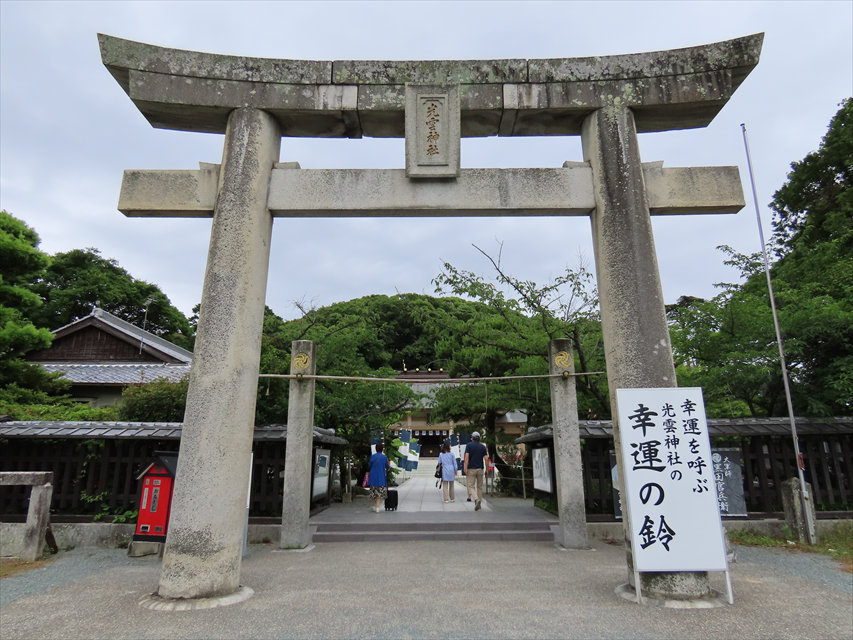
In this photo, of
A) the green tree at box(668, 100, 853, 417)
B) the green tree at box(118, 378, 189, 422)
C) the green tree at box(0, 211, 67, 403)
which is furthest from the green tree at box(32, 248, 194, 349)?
the green tree at box(668, 100, 853, 417)

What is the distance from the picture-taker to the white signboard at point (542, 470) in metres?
Result: 10.8

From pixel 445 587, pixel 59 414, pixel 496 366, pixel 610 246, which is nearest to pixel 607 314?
pixel 610 246

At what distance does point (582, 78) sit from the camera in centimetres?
588

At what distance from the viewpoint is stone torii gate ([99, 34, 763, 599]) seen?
5375 millimetres

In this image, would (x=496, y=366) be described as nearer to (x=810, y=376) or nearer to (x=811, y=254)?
(x=810, y=376)

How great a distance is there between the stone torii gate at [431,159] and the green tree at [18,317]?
10.1 meters

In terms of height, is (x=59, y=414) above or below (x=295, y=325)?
below

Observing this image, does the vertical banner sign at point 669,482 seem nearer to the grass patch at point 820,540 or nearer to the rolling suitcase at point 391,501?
the grass patch at point 820,540

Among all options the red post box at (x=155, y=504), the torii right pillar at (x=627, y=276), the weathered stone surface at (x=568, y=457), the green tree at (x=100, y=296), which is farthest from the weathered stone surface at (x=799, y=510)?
the green tree at (x=100, y=296)

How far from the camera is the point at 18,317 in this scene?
12812mm

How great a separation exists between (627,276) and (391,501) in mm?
8811

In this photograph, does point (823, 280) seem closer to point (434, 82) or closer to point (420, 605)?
point (434, 82)

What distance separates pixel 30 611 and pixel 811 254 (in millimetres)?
17231

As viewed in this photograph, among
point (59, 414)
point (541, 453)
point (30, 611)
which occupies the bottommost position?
point (30, 611)
